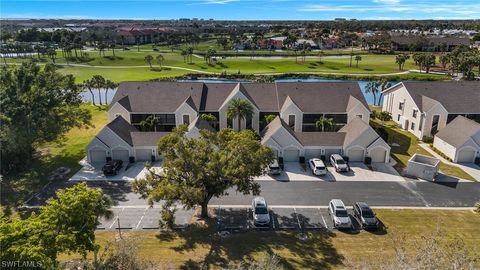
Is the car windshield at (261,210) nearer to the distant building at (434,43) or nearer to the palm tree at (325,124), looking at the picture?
the palm tree at (325,124)

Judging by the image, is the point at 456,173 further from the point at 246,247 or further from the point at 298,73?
the point at 298,73

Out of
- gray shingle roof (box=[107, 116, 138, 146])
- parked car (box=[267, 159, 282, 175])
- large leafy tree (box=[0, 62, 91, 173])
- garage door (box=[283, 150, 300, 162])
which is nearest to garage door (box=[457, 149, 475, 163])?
garage door (box=[283, 150, 300, 162])

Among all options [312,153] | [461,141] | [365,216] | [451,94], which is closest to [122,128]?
[312,153]

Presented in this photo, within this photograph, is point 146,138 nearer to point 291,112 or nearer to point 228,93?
point 228,93

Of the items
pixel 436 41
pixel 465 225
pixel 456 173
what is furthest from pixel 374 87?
pixel 436 41

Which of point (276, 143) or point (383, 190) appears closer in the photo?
point (383, 190)

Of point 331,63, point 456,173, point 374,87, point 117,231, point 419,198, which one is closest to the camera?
point 117,231
